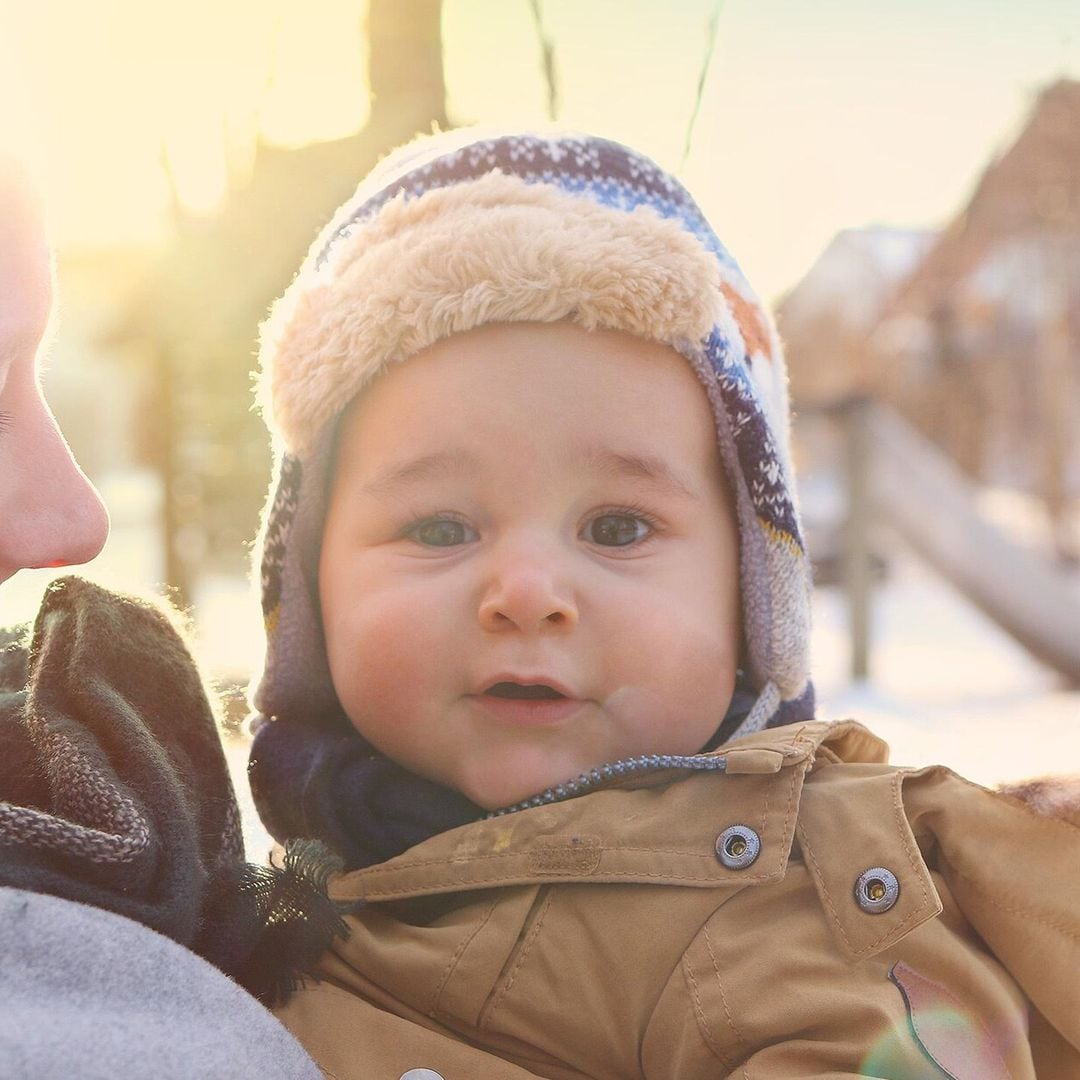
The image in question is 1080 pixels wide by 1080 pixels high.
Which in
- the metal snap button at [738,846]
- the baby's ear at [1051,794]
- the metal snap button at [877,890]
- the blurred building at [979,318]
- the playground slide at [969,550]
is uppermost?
the baby's ear at [1051,794]

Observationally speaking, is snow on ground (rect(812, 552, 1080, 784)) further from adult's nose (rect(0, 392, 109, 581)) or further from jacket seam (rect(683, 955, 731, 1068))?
adult's nose (rect(0, 392, 109, 581))

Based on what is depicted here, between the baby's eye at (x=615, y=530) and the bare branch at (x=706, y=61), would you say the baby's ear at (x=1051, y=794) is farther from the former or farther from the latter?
the bare branch at (x=706, y=61)

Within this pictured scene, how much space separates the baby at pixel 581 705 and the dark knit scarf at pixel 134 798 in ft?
0.30

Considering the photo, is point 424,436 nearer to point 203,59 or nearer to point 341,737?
point 341,737

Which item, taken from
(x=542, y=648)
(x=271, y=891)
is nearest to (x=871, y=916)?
(x=542, y=648)

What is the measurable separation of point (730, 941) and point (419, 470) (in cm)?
58

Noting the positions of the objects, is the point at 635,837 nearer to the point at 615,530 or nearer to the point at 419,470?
the point at 615,530

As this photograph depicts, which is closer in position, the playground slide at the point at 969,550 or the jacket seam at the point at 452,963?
the jacket seam at the point at 452,963

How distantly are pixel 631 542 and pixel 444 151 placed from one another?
58 cm

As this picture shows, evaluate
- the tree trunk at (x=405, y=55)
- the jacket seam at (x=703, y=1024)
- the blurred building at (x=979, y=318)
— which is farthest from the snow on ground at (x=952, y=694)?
the blurred building at (x=979, y=318)

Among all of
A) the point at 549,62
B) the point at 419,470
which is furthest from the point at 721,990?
the point at 549,62

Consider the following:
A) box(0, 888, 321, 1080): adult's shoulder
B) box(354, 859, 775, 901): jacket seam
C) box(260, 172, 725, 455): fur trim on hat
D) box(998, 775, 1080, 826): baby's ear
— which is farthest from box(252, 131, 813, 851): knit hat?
box(0, 888, 321, 1080): adult's shoulder

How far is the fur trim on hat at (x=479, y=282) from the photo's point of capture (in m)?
1.37

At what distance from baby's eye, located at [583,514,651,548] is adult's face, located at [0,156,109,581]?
21.5 inches
